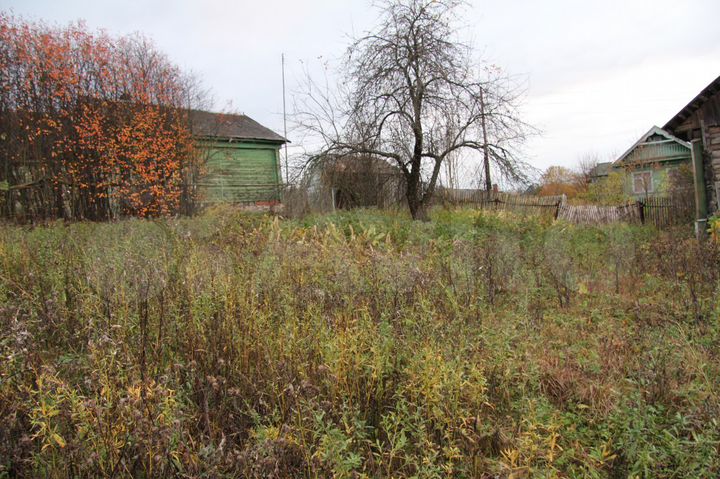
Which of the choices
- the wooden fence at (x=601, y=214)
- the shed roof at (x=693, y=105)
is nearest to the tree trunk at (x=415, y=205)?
the shed roof at (x=693, y=105)

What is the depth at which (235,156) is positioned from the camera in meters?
20.8

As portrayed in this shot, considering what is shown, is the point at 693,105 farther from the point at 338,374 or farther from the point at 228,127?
the point at 228,127

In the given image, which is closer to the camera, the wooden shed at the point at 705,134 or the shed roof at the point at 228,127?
the wooden shed at the point at 705,134

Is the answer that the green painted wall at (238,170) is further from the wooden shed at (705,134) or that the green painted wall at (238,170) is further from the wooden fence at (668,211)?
the wooden fence at (668,211)

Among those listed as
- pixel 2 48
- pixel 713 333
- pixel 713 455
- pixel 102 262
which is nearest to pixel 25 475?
pixel 102 262

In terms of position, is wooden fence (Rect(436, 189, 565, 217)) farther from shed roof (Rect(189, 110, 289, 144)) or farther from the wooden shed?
shed roof (Rect(189, 110, 289, 144))

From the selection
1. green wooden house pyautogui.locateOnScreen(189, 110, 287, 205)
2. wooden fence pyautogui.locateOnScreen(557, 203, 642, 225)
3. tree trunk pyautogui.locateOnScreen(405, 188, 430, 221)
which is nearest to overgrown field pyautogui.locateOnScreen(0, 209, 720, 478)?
tree trunk pyautogui.locateOnScreen(405, 188, 430, 221)

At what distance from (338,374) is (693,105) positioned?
11.0 meters

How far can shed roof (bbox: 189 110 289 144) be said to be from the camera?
17.8 metres

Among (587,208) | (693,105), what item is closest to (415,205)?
(693,105)

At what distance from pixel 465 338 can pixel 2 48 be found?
14987 mm

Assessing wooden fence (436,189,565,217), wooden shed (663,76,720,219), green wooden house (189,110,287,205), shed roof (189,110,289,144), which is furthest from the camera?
green wooden house (189,110,287,205)

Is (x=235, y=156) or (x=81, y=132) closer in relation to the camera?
(x=81, y=132)

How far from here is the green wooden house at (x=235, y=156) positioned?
18.2m
